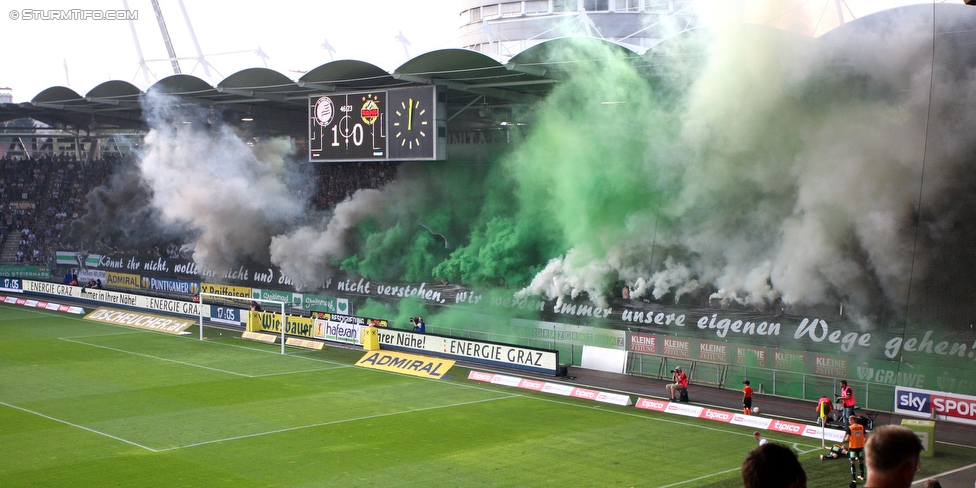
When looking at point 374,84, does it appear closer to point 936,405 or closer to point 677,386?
point 677,386

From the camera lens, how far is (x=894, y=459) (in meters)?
3.74

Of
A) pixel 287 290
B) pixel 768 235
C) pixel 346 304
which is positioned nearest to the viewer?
pixel 768 235

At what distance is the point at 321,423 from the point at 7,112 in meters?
44.9

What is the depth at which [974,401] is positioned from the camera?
20203mm

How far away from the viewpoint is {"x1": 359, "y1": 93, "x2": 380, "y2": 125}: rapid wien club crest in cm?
3691

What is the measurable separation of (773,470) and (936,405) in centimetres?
1927

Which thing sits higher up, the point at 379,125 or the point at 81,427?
the point at 379,125

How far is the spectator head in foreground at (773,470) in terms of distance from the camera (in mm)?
3914

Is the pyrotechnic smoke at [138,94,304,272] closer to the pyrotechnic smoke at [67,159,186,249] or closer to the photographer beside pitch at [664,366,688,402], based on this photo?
the pyrotechnic smoke at [67,159,186,249]

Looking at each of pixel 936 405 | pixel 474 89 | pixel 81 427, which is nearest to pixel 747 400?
pixel 936 405

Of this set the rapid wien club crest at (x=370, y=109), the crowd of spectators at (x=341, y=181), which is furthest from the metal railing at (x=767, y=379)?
the crowd of spectators at (x=341, y=181)

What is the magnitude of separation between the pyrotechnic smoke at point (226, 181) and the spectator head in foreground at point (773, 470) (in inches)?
1812

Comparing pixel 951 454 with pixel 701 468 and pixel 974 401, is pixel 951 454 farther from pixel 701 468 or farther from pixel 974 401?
pixel 701 468

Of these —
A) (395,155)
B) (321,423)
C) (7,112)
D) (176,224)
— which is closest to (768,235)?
(395,155)
